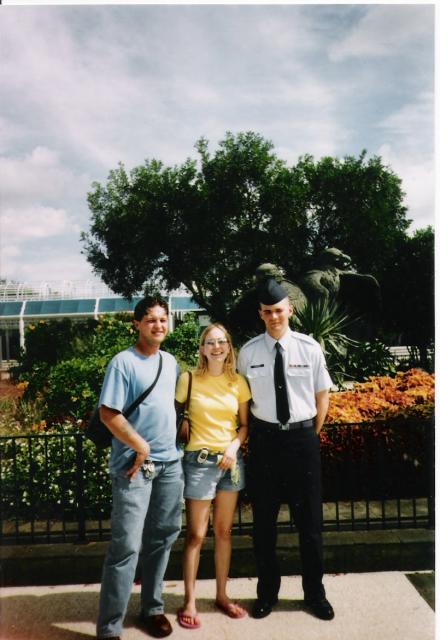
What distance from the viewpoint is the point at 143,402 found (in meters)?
2.98

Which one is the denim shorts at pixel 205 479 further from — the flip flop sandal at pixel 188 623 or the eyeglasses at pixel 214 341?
the flip flop sandal at pixel 188 623

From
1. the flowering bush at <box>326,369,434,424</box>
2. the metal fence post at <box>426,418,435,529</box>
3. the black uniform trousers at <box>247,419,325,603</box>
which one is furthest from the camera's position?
the flowering bush at <box>326,369,434,424</box>

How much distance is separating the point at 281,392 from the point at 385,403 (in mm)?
2767

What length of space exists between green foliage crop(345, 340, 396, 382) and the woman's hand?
5977 mm

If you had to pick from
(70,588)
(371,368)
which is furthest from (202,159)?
(70,588)

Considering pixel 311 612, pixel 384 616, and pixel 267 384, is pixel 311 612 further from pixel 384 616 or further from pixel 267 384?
pixel 267 384

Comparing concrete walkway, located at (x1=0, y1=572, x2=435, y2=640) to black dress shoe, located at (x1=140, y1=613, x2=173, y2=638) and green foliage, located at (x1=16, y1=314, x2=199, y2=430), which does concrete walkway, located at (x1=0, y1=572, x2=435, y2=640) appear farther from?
green foliage, located at (x1=16, y1=314, x2=199, y2=430)

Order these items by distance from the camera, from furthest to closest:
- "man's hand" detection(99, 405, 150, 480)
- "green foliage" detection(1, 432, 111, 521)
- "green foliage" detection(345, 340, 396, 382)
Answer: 1. "green foliage" detection(345, 340, 396, 382)
2. "green foliage" detection(1, 432, 111, 521)
3. "man's hand" detection(99, 405, 150, 480)

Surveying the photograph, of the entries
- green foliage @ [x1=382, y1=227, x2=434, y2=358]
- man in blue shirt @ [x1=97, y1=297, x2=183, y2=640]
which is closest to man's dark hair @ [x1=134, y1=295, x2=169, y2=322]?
man in blue shirt @ [x1=97, y1=297, x2=183, y2=640]

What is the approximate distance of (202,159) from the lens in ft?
67.1

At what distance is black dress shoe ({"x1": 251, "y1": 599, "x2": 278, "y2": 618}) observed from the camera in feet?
10.8

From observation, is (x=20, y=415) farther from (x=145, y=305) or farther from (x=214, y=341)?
(x=214, y=341)

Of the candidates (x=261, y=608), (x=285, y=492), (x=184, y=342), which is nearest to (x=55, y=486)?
(x=261, y=608)

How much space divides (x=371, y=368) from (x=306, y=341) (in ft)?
19.5
